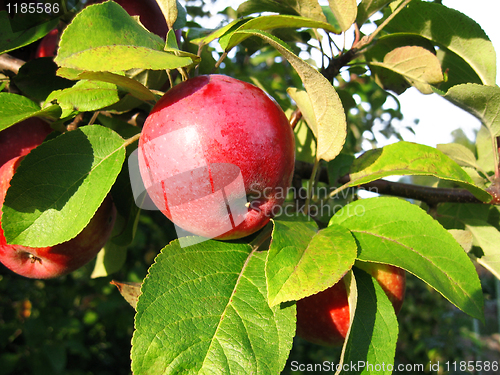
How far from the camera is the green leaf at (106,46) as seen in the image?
485 mm

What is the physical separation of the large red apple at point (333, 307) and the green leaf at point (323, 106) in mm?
253

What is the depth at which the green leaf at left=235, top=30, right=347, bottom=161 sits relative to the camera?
58cm

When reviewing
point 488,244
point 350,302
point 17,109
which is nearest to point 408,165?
point 350,302

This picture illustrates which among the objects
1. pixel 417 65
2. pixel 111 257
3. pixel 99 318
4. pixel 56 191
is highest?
pixel 417 65

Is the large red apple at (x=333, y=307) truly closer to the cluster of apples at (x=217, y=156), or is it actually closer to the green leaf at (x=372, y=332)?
the green leaf at (x=372, y=332)

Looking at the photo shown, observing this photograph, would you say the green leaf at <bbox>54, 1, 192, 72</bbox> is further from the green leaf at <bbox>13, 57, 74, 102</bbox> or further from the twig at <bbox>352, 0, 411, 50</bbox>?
the twig at <bbox>352, 0, 411, 50</bbox>

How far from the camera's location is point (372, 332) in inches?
26.0

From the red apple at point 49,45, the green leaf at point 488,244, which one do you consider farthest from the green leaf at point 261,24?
the green leaf at point 488,244

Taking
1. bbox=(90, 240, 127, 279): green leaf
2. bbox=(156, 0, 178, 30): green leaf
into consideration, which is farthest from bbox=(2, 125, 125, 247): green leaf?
bbox=(90, 240, 127, 279): green leaf

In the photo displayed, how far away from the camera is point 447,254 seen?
66cm

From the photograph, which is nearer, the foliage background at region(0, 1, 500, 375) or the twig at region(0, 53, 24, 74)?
the twig at region(0, 53, 24, 74)

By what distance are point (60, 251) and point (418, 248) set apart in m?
0.69

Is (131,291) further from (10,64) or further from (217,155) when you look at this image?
(10,64)

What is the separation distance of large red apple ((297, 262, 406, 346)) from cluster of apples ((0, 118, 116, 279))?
17.7 inches
